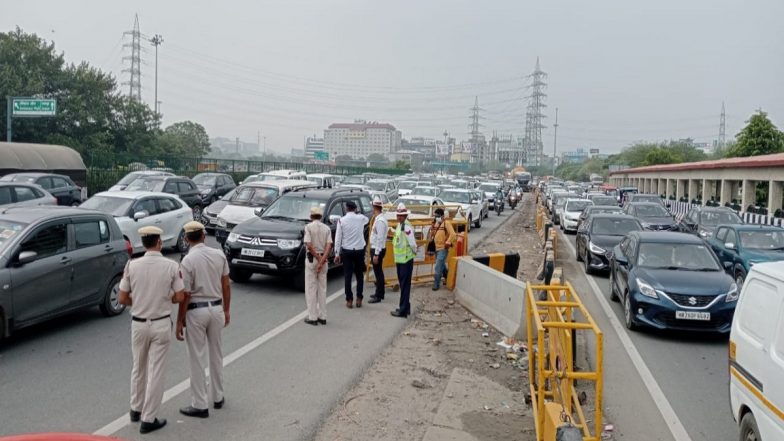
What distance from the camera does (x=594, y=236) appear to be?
18.1 meters

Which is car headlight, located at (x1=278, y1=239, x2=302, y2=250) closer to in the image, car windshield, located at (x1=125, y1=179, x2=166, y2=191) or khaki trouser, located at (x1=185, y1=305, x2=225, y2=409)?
khaki trouser, located at (x1=185, y1=305, x2=225, y2=409)

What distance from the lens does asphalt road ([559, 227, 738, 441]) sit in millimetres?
6785

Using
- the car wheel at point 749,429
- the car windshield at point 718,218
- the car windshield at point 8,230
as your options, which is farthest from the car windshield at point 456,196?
the car wheel at point 749,429

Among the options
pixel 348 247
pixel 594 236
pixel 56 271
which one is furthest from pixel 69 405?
pixel 594 236

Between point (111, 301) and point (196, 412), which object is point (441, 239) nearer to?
point (111, 301)

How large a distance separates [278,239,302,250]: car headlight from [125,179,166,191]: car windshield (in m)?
10.6

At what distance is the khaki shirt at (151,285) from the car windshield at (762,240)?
13.8 meters

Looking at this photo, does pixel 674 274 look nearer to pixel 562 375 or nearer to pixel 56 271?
pixel 562 375

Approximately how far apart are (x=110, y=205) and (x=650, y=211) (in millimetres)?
19877

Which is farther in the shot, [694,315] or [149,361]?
[694,315]

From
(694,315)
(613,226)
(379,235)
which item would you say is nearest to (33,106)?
(613,226)

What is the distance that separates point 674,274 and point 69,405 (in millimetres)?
8879

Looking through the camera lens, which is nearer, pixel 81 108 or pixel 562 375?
pixel 562 375

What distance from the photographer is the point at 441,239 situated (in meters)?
13.6
